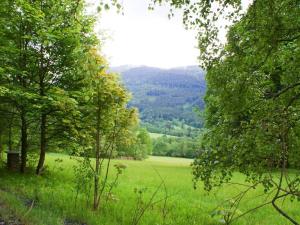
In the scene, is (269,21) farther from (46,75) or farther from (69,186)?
(46,75)

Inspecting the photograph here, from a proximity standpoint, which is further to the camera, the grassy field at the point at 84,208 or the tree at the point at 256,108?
the grassy field at the point at 84,208

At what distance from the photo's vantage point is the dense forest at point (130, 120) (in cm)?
633

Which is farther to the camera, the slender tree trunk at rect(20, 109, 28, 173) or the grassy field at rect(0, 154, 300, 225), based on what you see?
the slender tree trunk at rect(20, 109, 28, 173)

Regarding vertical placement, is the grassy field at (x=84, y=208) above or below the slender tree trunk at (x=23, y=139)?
below

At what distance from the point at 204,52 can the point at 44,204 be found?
7.18m

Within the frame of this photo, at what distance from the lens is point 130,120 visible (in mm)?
11703

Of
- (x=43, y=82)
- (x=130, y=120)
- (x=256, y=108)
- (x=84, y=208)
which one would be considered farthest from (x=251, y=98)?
(x=43, y=82)

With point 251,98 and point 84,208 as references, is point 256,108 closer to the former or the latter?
point 251,98

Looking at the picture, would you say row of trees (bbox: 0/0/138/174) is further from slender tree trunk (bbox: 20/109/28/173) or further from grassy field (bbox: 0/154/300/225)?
grassy field (bbox: 0/154/300/225)

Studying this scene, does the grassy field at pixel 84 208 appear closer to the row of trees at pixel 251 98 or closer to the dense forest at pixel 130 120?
the dense forest at pixel 130 120

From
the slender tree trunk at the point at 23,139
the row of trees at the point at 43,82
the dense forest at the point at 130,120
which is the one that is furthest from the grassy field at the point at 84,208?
the row of trees at the point at 43,82

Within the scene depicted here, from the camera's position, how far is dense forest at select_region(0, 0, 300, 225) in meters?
6.33

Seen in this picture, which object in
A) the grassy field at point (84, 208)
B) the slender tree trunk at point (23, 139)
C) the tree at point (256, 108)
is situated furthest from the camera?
the slender tree trunk at point (23, 139)

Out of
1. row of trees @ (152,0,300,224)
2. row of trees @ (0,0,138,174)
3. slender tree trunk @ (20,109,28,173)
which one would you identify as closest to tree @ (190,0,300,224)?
row of trees @ (152,0,300,224)
